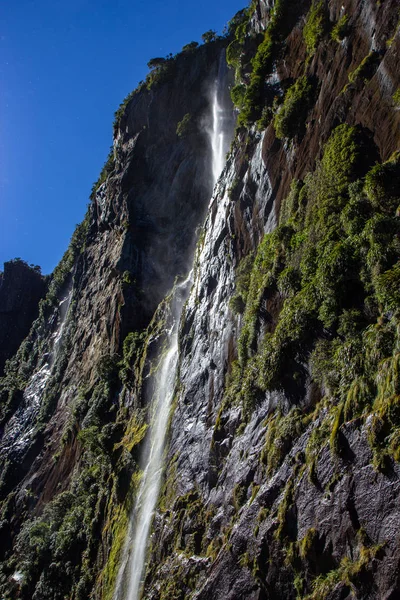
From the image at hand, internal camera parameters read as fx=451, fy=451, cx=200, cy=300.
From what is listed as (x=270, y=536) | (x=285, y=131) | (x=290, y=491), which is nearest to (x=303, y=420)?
(x=290, y=491)

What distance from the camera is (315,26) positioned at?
19797 millimetres

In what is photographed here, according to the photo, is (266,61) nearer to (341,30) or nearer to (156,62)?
(341,30)

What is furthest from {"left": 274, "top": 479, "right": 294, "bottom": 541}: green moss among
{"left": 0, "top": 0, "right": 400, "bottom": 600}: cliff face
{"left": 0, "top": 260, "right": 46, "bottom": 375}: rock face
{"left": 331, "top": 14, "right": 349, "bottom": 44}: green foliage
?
{"left": 0, "top": 260, "right": 46, "bottom": 375}: rock face

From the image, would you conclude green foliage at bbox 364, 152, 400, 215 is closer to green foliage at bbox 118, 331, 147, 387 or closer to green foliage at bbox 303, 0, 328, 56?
green foliage at bbox 303, 0, 328, 56

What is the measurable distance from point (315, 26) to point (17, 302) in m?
60.0

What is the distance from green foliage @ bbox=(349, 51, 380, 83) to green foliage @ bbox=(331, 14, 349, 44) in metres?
2.46

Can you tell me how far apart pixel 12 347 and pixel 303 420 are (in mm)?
60182

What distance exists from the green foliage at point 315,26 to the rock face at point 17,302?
56811 mm

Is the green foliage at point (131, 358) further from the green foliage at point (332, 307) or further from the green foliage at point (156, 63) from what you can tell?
the green foliage at point (156, 63)

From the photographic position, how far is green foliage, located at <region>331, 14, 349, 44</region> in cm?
1778

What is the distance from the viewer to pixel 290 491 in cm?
1148

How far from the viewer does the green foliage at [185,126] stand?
43812mm

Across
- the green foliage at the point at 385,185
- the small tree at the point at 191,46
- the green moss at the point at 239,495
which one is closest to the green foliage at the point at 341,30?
the green foliage at the point at 385,185

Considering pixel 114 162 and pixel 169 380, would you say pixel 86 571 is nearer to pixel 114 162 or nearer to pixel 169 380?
pixel 169 380
